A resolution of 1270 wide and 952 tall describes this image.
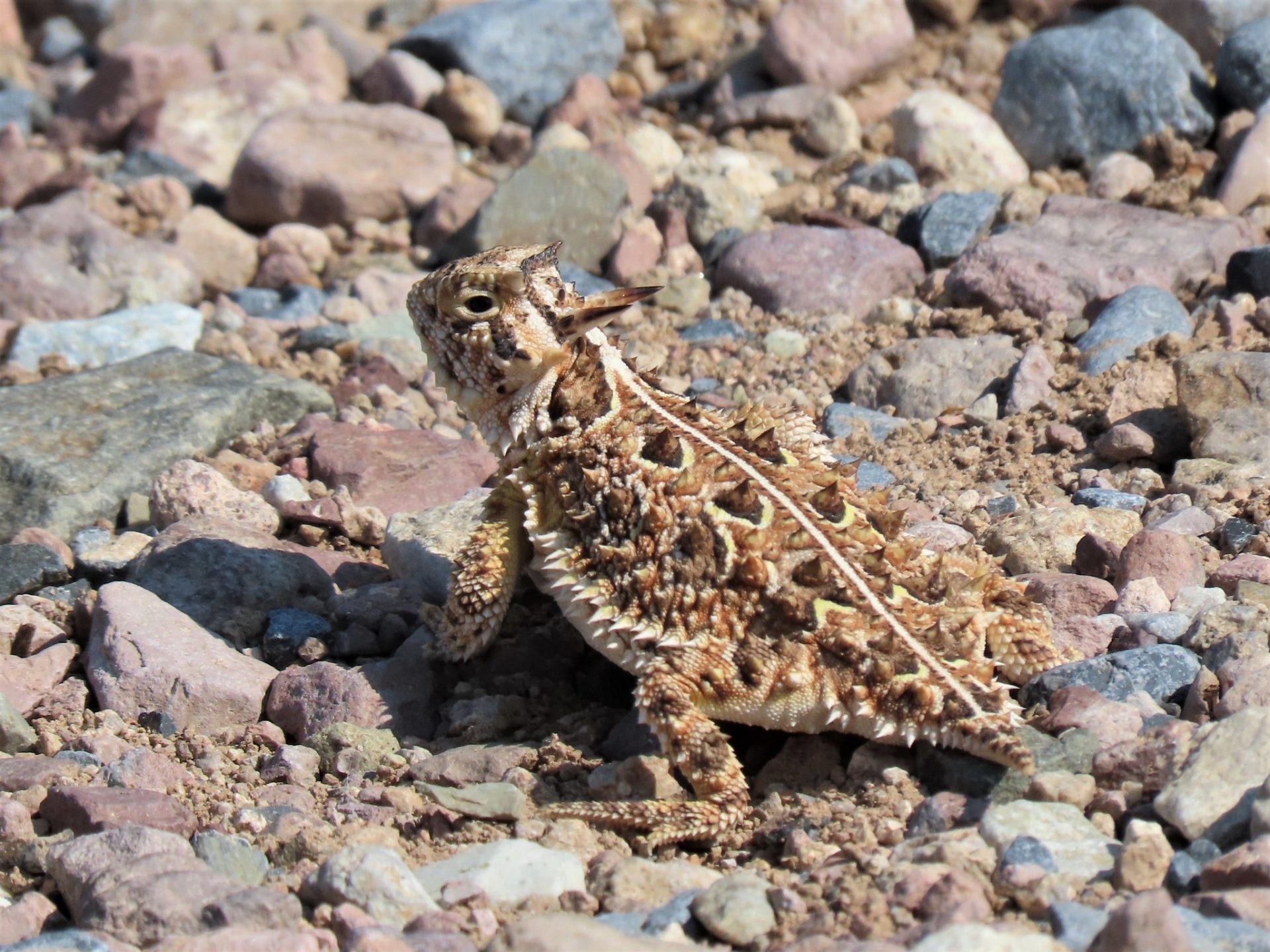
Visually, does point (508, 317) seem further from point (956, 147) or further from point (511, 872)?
point (956, 147)

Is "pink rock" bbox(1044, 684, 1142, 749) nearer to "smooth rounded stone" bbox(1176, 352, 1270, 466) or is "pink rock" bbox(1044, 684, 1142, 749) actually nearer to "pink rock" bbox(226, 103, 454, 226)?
"smooth rounded stone" bbox(1176, 352, 1270, 466)

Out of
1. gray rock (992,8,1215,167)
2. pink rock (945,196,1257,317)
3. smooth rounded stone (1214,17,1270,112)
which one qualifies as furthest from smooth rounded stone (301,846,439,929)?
smooth rounded stone (1214,17,1270,112)

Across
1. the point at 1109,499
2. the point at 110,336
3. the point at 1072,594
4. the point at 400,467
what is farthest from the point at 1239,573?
the point at 110,336

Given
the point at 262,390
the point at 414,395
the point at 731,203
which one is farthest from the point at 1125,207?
the point at 262,390

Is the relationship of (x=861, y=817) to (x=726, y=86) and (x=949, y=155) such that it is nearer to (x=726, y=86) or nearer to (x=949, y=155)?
(x=949, y=155)

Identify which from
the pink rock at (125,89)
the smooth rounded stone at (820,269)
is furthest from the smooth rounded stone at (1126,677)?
the pink rock at (125,89)

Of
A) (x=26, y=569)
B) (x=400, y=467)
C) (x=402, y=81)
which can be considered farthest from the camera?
(x=402, y=81)
